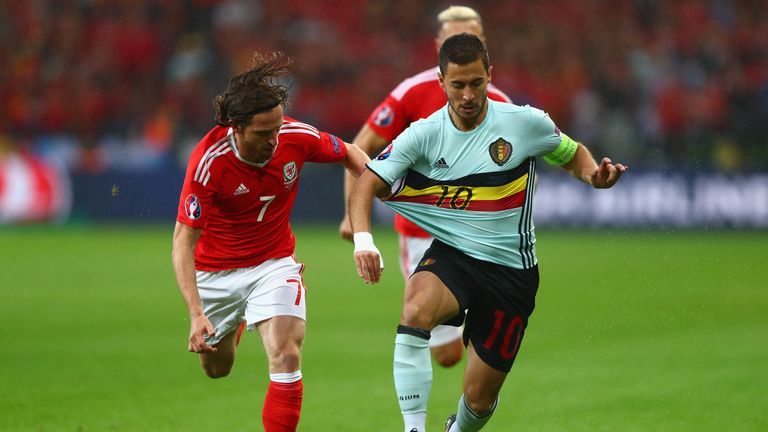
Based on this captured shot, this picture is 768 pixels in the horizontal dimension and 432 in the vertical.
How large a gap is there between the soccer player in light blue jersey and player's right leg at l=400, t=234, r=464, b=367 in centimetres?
211

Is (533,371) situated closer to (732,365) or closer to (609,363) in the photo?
(609,363)

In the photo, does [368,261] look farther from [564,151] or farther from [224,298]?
[224,298]

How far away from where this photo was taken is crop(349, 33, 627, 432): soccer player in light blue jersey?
18.9ft

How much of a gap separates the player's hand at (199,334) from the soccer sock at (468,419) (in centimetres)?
142

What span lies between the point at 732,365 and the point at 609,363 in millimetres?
986

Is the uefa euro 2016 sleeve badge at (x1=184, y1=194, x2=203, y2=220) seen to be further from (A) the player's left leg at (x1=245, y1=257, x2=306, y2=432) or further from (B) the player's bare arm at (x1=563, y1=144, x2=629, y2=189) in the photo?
(B) the player's bare arm at (x1=563, y1=144, x2=629, y2=189)

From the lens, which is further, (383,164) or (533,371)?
(533,371)

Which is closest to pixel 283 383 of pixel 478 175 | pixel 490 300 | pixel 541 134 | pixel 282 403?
pixel 282 403

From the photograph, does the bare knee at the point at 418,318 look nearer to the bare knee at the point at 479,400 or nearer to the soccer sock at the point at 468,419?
the bare knee at the point at 479,400

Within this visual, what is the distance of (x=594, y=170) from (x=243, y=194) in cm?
192

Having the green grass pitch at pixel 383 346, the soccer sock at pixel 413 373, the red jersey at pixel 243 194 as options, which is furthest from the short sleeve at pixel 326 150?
the green grass pitch at pixel 383 346

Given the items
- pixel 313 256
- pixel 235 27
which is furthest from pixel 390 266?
pixel 235 27

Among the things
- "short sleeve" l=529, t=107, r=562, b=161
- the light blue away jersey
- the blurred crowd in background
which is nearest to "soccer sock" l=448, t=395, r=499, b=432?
the light blue away jersey

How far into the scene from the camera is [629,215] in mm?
18703
